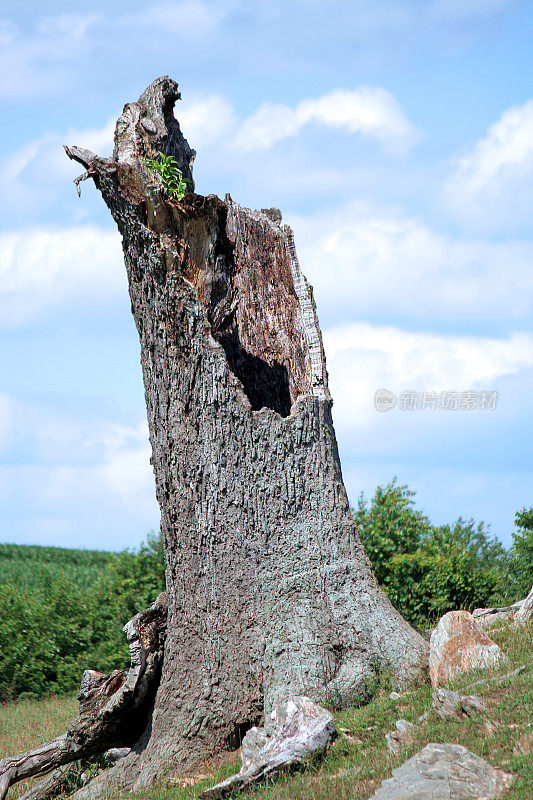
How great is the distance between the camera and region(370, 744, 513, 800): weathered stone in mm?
5305

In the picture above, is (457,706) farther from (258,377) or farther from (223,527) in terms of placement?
(258,377)

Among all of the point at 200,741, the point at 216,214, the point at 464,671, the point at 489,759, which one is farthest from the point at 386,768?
the point at 216,214

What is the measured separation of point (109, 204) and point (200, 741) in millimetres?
5392

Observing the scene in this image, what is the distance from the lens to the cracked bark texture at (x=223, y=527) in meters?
7.23

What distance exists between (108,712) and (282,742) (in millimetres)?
2335

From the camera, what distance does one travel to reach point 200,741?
7.29 m

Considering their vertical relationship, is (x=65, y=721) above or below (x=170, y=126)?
below

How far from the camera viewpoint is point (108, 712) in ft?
25.9

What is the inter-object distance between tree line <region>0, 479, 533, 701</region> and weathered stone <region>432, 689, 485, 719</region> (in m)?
5.47

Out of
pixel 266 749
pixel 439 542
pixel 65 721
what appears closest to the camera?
pixel 266 749

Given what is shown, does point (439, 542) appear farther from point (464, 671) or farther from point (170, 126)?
point (170, 126)

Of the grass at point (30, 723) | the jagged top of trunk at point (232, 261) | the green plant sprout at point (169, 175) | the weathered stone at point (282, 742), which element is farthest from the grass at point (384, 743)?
the green plant sprout at point (169, 175)

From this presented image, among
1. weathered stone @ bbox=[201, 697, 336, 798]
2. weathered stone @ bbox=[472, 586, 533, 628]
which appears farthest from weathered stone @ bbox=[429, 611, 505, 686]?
weathered stone @ bbox=[472, 586, 533, 628]

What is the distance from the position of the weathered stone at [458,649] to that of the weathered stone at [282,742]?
1.30m
